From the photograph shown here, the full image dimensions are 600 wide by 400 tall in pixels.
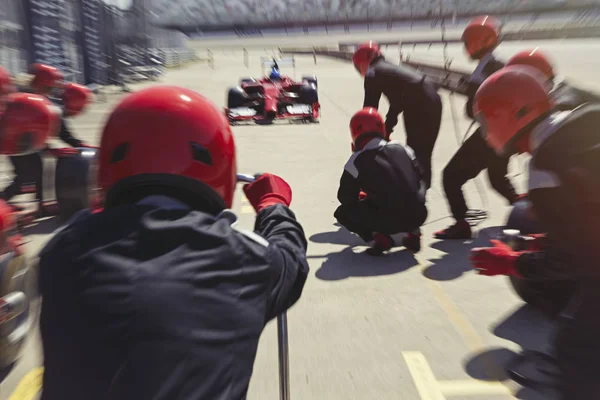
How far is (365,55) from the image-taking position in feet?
21.5

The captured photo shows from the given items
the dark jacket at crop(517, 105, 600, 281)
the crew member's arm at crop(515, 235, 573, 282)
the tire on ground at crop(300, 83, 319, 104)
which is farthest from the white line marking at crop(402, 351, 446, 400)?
the tire on ground at crop(300, 83, 319, 104)

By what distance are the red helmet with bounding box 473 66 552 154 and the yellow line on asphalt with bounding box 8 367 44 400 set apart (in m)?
2.95

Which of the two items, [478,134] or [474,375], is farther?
[478,134]

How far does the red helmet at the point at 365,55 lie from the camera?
21.4 ft

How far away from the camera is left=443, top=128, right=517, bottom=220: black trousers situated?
5.49 m

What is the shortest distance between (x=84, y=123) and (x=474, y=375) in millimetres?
13557

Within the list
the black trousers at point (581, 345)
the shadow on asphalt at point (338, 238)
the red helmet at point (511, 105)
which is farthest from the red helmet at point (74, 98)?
the black trousers at point (581, 345)

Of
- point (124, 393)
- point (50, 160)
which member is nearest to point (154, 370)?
point (124, 393)

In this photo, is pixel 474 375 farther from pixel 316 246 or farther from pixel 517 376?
pixel 316 246

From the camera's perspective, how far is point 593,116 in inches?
84.0

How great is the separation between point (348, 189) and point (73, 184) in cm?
319

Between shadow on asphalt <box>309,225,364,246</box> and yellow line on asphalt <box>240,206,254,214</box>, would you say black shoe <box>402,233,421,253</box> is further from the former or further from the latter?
yellow line on asphalt <box>240,206,254,214</box>

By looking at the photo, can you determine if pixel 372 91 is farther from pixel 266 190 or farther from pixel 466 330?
pixel 266 190

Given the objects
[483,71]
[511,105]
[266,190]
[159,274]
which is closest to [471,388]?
[511,105]
